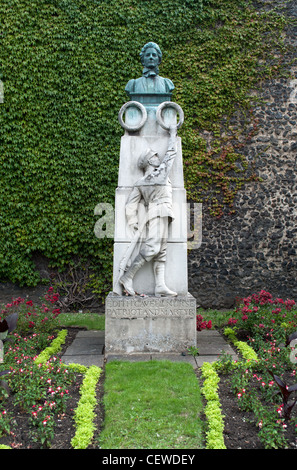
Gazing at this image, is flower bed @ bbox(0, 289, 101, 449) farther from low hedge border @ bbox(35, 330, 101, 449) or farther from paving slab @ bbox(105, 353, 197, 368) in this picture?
paving slab @ bbox(105, 353, 197, 368)

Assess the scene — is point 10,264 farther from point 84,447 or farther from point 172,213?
point 84,447

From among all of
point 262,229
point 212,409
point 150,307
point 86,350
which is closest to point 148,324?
point 150,307

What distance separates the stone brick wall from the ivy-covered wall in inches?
2.2

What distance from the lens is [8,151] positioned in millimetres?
9188

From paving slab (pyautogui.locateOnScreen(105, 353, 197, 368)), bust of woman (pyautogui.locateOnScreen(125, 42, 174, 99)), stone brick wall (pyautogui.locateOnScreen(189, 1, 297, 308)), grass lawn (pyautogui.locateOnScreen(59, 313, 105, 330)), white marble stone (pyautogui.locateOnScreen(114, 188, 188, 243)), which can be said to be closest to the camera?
paving slab (pyautogui.locateOnScreen(105, 353, 197, 368))

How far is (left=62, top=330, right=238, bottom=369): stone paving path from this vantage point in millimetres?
4746

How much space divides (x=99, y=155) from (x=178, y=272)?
4.93 metres

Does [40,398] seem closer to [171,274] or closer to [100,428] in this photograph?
[100,428]

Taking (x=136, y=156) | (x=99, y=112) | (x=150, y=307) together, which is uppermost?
(x=99, y=112)

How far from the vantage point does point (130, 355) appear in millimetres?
4883

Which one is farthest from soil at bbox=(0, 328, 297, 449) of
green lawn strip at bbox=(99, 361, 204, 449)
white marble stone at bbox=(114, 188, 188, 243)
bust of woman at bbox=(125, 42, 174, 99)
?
bust of woman at bbox=(125, 42, 174, 99)

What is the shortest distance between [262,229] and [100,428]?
24.6 feet

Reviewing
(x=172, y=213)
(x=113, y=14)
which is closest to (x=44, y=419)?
(x=172, y=213)

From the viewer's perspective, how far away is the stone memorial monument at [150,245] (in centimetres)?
493
